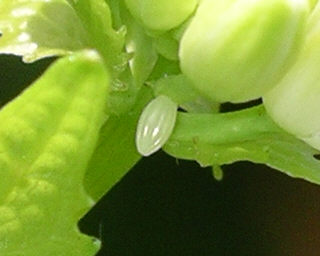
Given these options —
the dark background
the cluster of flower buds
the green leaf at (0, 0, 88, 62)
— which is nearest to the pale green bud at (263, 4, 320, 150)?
the cluster of flower buds

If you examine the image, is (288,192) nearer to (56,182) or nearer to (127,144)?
(127,144)

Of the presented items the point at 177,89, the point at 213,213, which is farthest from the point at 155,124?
the point at 213,213

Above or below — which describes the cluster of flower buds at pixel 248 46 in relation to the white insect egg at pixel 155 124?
above

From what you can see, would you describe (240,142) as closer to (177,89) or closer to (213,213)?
(177,89)

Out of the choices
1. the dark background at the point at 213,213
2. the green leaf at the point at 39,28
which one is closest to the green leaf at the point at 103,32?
the green leaf at the point at 39,28

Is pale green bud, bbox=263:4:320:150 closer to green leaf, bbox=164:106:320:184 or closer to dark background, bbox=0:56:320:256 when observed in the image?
green leaf, bbox=164:106:320:184

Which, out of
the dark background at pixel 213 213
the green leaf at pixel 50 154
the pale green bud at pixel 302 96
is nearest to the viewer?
the green leaf at pixel 50 154

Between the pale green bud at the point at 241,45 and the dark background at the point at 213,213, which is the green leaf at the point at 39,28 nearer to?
the pale green bud at the point at 241,45
